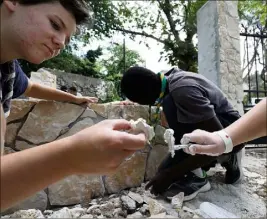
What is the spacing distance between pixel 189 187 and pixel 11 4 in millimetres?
1735

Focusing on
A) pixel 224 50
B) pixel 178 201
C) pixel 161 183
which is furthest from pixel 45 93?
pixel 224 50

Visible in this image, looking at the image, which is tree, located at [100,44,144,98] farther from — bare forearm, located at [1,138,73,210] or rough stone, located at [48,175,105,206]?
bare forearm, located at [1,138,73,210]

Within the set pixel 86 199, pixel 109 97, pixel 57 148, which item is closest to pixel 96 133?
pixel 57 148

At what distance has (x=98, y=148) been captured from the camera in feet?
1.82

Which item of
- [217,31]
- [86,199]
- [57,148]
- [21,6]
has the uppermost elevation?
[217,31]

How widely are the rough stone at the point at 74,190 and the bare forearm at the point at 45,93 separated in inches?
24.0

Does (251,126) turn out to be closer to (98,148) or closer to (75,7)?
(98,148)

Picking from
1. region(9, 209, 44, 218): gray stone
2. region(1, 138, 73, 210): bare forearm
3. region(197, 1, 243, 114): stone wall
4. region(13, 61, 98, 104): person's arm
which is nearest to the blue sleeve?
region(13, 61, 98, 104): person's arm

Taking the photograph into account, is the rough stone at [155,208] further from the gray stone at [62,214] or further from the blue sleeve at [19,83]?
the blue sleeve at [19,83]

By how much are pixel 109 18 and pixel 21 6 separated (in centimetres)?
741

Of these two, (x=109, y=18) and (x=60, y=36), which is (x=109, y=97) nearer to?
(x=109, y=18)

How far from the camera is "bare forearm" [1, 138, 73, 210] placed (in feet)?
1.65

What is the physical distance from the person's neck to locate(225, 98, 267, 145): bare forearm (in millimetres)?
834

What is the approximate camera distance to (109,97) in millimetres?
6227
